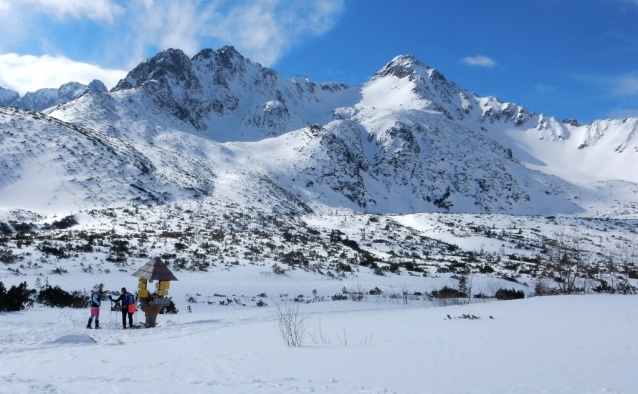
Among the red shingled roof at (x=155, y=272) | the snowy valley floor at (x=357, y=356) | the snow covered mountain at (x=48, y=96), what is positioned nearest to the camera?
the snowy valley floor at (x=357, y=356)

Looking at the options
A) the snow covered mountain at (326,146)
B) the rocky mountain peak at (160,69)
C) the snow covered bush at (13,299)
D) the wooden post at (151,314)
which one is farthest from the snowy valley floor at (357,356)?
the rocky mountain peak at (160,69)

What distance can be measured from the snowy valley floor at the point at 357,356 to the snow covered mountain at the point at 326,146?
36.6 meters

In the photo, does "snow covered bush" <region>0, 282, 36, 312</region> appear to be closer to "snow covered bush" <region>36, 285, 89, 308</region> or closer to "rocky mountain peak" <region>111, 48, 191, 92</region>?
"snow covered bush" <region>36, 285, 89, 308</region>

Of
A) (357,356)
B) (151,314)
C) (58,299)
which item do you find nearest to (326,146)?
(58,299)

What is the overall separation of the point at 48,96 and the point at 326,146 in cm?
17441

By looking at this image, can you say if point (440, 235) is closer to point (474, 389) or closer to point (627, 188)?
point (474, 389)

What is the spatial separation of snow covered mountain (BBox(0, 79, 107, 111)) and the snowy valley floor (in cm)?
20514

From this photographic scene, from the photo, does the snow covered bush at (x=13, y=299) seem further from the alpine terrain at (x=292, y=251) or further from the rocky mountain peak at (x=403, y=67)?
the rocky mountain peak at (x=403, y=67)

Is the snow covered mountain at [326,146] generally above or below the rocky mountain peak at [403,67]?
below

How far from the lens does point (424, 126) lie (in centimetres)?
11731

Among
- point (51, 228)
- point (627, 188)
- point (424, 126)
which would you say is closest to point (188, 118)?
point (424, 126)

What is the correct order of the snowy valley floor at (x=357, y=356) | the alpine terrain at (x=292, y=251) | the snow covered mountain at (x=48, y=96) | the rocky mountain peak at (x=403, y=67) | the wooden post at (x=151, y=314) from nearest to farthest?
the snowy valley floor at (x=357, y=356) → the alpine terrain at (x=292, y=251) → the wooden post at (x=151, y=314) → the rocky mountain peak at (x=403, y=67) → the snow covered mountain at (x=48, y=96)

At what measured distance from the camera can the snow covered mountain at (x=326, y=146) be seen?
2461 inches

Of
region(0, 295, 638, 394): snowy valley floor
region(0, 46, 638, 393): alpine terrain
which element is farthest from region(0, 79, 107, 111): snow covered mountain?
region(0, 295, 638, 394): snowy valley floor
